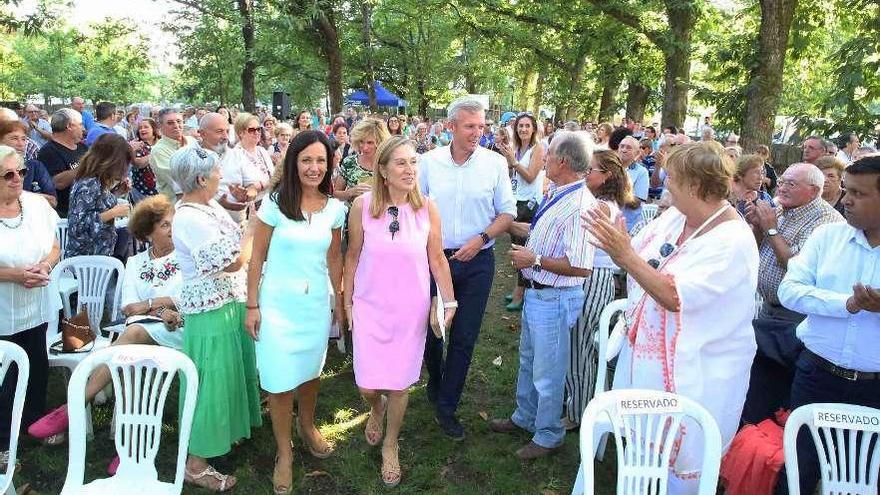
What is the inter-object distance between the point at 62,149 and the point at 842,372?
6.19 m

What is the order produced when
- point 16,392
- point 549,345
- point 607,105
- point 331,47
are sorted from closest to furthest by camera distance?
point 16,392, point 549,345, point 331,47, point 607,105

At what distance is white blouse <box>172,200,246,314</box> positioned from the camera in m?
2.96

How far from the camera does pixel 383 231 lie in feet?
10.4

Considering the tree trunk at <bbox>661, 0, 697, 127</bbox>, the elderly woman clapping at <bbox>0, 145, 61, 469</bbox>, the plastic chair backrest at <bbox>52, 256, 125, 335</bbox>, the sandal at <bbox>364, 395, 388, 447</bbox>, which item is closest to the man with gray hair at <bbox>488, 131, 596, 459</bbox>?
the sandal at <bbox>364, 395, 388, 447</bbox>

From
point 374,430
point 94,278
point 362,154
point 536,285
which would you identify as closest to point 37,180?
point 94,278

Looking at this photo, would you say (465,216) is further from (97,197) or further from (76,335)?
(97,197)

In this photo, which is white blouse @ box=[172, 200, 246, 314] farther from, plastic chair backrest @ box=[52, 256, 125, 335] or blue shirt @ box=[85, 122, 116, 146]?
blue shirt @ box=[85, 122, 116, 146]

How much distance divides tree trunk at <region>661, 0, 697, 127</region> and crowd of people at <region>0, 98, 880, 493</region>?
26.3ft

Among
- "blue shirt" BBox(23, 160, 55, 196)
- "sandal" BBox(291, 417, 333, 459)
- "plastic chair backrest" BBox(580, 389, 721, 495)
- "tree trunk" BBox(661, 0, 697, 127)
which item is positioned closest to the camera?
"plastic chair backrest" BBox(580, 389, 721, 495)

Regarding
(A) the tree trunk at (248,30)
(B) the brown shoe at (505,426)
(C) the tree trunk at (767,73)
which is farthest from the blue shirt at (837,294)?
(A) the tree trunk at (248,30)

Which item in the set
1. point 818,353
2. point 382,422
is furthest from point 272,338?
point 818,353

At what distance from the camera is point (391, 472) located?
10.9 feet

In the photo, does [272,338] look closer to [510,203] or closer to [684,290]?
[510,203]

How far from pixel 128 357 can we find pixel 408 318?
133 centimetres
